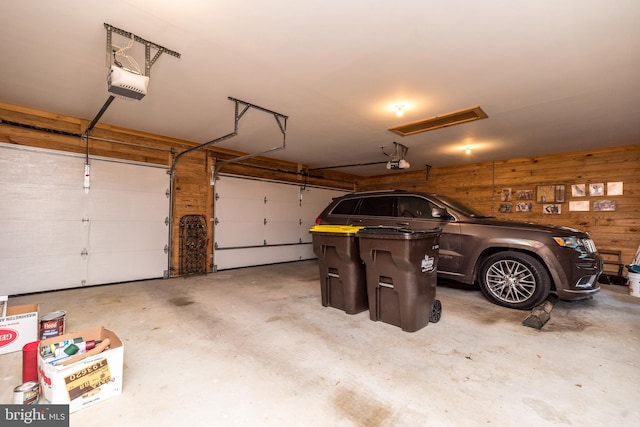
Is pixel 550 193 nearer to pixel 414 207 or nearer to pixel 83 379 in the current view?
pixel 414 207

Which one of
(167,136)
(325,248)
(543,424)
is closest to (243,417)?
(543,424)

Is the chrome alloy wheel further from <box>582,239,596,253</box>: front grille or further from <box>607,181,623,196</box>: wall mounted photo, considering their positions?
<box>607,181,623,196</box>: wall mounted photo

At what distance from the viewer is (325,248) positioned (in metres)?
3.38

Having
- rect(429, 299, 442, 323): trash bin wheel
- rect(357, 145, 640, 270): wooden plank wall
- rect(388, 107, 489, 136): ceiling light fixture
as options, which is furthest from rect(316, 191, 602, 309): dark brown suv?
rect(357, 145, 640, 270): wooden plank wall

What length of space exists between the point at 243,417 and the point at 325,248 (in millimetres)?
2041

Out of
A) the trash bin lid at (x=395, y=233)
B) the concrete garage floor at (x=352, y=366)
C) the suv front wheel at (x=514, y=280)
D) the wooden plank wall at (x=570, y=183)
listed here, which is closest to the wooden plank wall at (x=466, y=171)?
the wooden plank wall at (x=570, y=183)

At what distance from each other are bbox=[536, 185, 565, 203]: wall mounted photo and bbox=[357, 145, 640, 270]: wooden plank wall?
8cm

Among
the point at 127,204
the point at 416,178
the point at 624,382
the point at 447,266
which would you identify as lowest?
the point at 624,382

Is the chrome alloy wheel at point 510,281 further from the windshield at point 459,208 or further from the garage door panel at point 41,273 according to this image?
Result: the garage door panel at point 41,273

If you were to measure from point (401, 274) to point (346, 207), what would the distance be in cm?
251

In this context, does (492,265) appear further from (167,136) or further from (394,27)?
(167,136)

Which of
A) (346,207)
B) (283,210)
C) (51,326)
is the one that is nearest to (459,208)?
(346,207)

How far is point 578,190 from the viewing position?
552cm

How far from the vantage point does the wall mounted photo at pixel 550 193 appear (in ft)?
18.7
